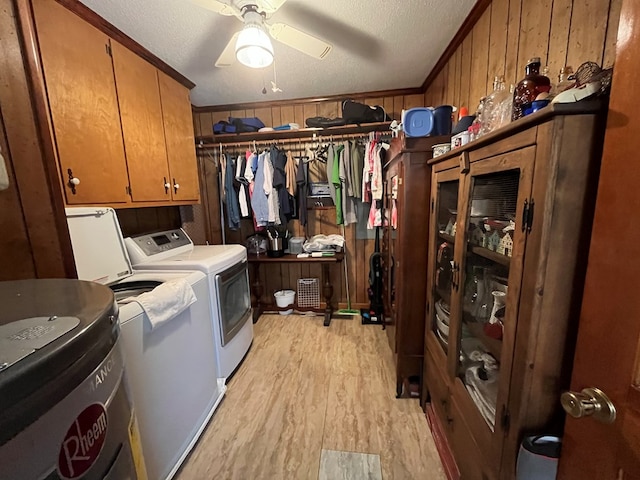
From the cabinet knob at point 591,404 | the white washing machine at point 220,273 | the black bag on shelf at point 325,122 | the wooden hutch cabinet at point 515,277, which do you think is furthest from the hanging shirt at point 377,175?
the cabinet knob at point 591,404

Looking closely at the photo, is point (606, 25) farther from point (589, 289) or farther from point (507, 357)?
point (507, 357)

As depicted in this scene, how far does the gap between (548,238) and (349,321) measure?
2476 millimetres

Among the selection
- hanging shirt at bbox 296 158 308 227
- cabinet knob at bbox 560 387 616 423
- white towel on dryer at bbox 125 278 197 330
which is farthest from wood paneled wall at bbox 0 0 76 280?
hanging shirt at bbox 296 158 308 227

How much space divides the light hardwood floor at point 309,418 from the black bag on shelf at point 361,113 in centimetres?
212

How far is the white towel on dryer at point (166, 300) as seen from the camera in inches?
46.9

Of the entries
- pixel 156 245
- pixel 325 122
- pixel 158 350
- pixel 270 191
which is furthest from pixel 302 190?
pixel 158 350

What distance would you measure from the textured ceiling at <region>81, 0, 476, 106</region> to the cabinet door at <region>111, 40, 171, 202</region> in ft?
0.55

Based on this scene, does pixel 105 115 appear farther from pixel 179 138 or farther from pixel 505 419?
pixel 505 419

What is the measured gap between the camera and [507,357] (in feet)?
2.64

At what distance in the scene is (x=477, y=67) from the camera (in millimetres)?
1613

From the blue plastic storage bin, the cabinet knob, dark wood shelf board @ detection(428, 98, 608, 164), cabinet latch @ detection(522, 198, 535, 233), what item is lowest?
the cabinet knob

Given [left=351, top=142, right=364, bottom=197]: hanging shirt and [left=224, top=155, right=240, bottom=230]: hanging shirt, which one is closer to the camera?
[left=351, top=142, right=364, bottom=197]: hanging shirt

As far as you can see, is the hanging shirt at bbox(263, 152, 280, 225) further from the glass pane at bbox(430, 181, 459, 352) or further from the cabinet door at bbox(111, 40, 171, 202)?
the glass pane at bbox(430, 181, 459, 352)

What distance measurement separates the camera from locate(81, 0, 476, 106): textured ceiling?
1.51 metres
